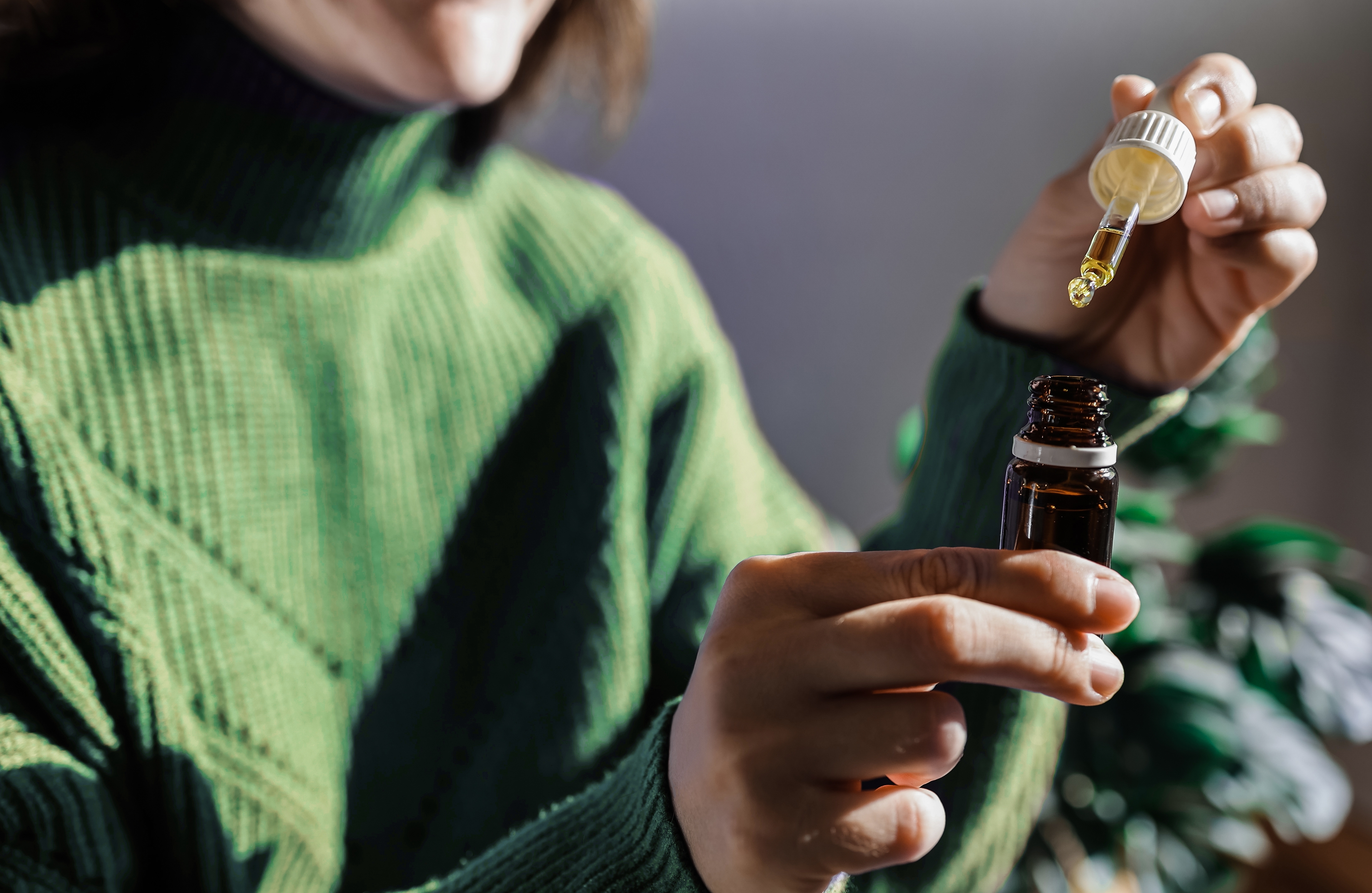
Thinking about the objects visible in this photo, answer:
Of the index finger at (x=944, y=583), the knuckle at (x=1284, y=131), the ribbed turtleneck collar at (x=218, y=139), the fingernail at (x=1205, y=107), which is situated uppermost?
the fingernail at (x=1205, y=107)

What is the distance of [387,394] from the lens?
0.62m

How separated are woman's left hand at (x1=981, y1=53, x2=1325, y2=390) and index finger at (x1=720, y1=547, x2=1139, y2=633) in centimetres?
18

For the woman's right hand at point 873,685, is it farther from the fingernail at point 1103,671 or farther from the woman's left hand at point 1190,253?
the woman's left hand at point 1190,253

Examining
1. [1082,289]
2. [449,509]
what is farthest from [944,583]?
[449,509]

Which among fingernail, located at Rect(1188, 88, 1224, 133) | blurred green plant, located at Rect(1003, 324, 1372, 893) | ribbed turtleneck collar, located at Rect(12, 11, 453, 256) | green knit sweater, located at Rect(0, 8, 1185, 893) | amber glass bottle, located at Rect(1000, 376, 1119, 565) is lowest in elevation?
blurred green plant, located at Rect(1003, 324, 1372, 893)

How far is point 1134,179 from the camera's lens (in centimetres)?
34

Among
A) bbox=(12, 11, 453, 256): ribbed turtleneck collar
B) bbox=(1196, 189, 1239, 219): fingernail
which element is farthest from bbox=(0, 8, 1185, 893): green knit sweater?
bbox=(1196, 189, 1239, 219): fingernail

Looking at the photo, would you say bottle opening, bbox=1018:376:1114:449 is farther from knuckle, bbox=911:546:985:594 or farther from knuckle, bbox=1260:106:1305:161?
knuckle, bbox=1260:106:1305:161

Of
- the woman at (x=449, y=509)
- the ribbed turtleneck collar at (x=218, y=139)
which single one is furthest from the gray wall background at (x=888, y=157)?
the ribbed turtleneck collar at (x=218, y=139)

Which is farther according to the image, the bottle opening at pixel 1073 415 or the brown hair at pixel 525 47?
the brown hair at pixel 525 47

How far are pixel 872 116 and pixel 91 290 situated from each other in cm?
84

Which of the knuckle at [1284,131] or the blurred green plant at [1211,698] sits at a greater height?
the knuckle at [1284,131]

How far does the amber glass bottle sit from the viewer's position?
307 millimetres

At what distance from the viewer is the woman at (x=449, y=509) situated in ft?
1.00
